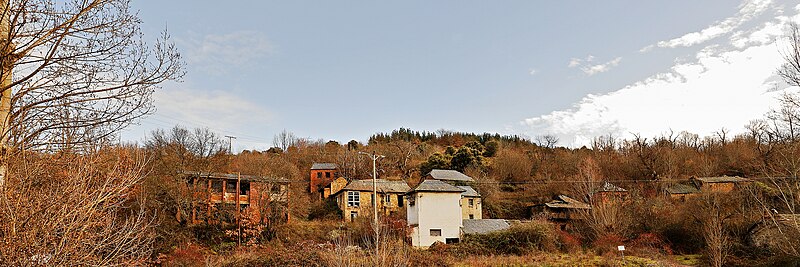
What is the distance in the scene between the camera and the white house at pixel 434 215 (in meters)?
31.1

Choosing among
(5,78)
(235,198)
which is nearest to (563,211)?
(235,198)

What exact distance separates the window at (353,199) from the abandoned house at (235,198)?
19.2 ft

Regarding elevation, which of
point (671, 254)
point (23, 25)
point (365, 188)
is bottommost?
point (671, 254)

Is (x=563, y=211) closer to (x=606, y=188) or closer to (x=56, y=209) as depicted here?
(x=606, y=188)

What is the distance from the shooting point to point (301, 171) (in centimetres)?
5678

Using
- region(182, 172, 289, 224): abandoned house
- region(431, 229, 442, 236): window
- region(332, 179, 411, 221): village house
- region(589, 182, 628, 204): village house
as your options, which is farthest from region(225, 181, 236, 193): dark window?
region(589, 182, 628, 204): village house

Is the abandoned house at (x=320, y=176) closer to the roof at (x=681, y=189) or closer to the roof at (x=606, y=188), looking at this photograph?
the roof at (x=606, y=188)

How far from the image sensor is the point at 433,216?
31.4 m

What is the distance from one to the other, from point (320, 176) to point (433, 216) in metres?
21.5

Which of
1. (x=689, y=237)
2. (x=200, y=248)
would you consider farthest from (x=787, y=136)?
(x=200, y=248)

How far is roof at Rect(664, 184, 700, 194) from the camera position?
42031mm

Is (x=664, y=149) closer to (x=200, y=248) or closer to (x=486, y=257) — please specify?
(x=486, y=257)

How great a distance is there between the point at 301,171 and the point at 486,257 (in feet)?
109

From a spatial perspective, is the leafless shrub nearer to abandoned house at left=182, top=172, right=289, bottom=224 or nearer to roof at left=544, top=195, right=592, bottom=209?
abandoned house at left=182, top=172, right=289, bottom=224
